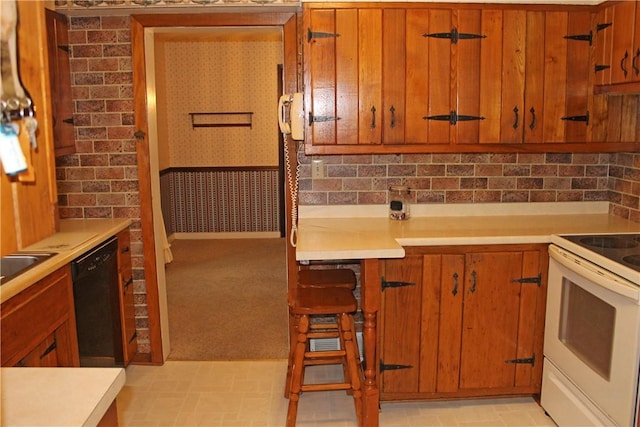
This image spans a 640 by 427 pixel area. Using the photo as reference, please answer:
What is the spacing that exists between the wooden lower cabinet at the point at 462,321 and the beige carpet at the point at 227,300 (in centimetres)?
102

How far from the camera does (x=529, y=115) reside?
9.37ft

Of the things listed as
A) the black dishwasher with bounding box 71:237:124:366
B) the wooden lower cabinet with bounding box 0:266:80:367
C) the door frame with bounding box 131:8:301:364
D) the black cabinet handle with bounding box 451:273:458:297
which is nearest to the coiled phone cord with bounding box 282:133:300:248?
the door frame with bounding box 131:8:301:364

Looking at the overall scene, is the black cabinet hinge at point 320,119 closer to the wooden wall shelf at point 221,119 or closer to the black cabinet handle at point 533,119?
the black cabinet handle at point 533,119

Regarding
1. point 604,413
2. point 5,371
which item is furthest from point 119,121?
point 604,413

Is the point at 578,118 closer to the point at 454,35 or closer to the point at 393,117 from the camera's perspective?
the point at 454,35

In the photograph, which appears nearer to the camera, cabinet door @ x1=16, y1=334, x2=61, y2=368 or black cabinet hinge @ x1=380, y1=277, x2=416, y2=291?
cabinet door @ x1=16, y1=334, x2=61, y2=368

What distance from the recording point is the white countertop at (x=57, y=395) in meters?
1.11

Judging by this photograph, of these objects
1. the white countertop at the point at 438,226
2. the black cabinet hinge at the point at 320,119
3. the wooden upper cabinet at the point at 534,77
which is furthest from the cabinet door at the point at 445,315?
the black cabinet hinge at the point at 320,119

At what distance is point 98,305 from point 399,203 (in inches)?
67.5

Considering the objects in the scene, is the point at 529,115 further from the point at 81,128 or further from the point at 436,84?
the point at 81,128

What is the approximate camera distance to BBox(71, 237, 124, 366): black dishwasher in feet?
8.73

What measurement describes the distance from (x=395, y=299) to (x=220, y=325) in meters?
1.74

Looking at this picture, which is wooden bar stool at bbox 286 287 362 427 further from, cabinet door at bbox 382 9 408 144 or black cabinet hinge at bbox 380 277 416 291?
cabinet door at bbox 382 9 408 144

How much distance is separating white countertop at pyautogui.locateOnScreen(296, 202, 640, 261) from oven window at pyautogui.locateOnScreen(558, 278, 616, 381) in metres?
0.33
